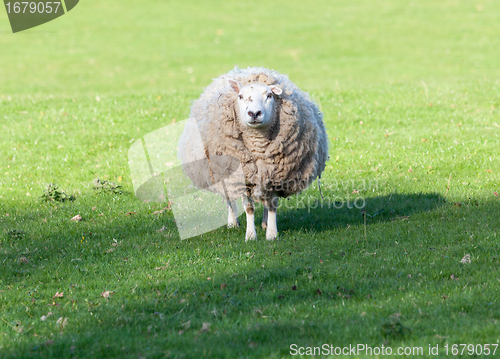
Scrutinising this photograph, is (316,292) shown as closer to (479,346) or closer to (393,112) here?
(479,346)

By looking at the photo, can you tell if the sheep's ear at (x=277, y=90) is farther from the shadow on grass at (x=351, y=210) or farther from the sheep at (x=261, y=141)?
the shadow on grass at (x=351, y=210)

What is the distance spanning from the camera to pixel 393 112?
15.6m

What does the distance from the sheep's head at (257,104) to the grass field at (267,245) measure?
A: 1.73m

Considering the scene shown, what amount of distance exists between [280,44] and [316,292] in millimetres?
29712

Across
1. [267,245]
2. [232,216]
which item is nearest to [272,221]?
[267,245]

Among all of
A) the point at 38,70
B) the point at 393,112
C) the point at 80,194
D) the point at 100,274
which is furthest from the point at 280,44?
the point at 100,274

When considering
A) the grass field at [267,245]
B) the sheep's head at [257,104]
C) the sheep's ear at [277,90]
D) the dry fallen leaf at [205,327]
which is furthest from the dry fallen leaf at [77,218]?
the dry fallen leaf at [205,327]

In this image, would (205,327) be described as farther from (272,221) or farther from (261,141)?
(261,141)

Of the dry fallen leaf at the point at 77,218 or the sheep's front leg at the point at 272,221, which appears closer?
the sheep's front leg at the point at 272,221

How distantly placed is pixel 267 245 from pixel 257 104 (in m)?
1.96

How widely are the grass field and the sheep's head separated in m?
1.73

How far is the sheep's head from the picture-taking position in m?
7.42

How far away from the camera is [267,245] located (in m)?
7.74

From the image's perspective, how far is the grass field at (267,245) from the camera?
5277 millimetres
